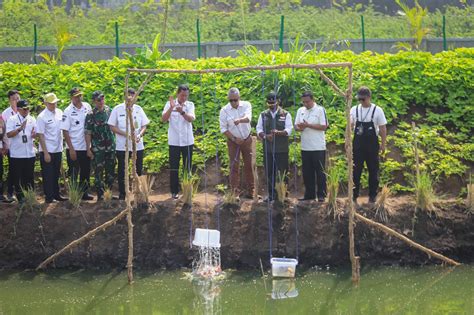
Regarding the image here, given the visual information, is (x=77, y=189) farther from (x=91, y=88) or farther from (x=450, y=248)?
(x=450, y=248)

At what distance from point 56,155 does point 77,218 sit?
2.89ft

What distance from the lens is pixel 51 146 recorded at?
12367 millimetres

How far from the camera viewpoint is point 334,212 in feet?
39.1

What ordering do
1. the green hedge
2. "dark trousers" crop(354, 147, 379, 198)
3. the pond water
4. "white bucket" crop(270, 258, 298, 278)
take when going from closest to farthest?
the pond water → "white bucket" crop(270, 258, 298, 278) → "dark trousers" crop(354, 147, 379, 198) → the green hedge

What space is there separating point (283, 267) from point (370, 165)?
188 centimetres

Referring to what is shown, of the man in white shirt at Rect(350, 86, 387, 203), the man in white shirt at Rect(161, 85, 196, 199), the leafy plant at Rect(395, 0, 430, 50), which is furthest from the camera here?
the leafy plant at Rect(395, 0, 430, 50)

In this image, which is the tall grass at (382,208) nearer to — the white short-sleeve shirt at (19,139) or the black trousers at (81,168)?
the black trousers at (81,168)

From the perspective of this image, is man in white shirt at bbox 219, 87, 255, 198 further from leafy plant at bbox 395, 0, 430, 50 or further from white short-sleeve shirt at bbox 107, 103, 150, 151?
leafy plant at bbox 395, 0, 430, 50

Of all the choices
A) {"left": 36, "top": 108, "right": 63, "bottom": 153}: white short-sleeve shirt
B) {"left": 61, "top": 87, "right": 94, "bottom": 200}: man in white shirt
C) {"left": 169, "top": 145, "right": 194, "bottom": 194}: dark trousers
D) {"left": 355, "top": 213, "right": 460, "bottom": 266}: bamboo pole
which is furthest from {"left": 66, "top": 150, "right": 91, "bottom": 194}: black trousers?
{"left": 355, "top": 213, "right": 460, "bottom": 266}: bamboo pole

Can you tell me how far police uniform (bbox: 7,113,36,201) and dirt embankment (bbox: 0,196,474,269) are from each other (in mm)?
380

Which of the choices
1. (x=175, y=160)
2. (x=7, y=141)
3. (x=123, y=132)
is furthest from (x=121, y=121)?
(x=7, y=141)

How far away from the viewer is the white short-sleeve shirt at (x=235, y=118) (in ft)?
40.4

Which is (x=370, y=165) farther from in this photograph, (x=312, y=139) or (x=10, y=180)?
(x=10, y=180)

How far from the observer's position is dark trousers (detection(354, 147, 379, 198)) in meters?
12.0
